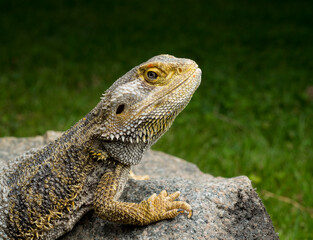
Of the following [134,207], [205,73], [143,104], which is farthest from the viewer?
[205,73]

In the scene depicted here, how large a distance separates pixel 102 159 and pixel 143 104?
1.69ft

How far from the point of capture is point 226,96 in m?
7.53

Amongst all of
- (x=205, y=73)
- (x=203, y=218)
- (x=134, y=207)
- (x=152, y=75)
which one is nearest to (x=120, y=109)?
(x=152, y=75)

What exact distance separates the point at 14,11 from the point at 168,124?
29.7ft

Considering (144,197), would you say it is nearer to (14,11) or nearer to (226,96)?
(226,96)

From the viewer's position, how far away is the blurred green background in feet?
18.9

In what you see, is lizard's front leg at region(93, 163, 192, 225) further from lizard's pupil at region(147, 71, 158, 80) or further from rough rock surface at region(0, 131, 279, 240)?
lizard's pupil at region(147, 71, 158, 80)

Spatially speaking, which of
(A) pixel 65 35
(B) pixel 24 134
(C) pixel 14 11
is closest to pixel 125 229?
(B) pixel 24 134

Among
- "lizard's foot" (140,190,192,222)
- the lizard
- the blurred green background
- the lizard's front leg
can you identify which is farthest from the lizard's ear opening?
the blurred green background

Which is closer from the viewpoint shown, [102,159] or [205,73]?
[102,159]

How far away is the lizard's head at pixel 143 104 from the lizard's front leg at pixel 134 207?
0.89ft

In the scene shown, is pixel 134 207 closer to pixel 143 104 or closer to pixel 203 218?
pixel 203 218

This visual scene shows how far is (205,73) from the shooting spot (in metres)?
8.32

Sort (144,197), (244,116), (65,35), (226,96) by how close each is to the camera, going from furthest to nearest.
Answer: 1. (65,35)
2. (226,96)
3. (244,116)
4. (144,197)
